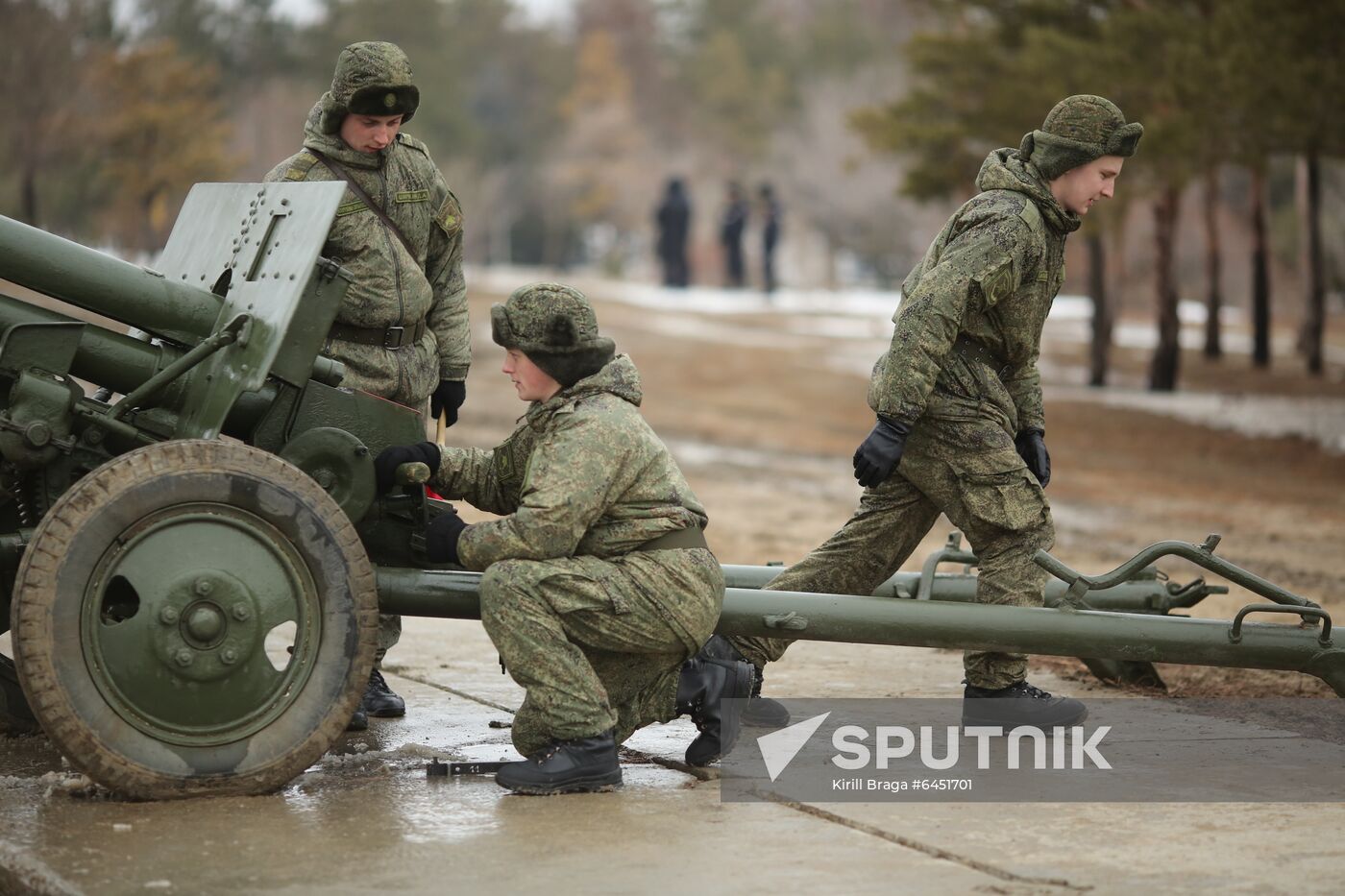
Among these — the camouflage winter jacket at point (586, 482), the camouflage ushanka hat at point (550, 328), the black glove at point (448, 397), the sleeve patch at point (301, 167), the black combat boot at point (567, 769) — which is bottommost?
the black combat boot at point (567, 769)

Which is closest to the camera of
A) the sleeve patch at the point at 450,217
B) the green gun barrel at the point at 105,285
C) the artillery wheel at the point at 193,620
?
the artillery wheel at the point at 193,620

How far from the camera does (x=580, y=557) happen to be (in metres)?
5.03

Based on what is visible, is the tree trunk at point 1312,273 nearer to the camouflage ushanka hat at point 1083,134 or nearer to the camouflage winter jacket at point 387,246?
the camouflage ushanka hat at point 1083,134

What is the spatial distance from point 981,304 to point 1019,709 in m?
1.22

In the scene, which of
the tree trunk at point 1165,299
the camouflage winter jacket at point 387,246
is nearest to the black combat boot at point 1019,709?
the camouflage winter jacket at point 387,246

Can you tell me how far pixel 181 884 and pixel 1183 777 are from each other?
8.84ft

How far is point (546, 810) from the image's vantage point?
4777mm

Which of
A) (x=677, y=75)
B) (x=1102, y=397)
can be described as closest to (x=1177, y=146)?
(x=1102, y=397)

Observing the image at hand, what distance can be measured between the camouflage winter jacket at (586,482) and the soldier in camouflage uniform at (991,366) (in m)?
0.72

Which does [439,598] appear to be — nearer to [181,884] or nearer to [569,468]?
[569,468]

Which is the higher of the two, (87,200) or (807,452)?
(87,200)

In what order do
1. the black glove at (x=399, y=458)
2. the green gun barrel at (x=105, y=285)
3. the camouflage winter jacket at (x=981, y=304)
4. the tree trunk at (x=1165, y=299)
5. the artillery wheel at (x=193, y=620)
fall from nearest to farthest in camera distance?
the artillery wheel at (x=193, y=620) < the green gun barrel at (x=105, y=285) < the black glove at (x=399, y=458) < the camouflage winter jacket at (x=981, y=304) < the tree trunk at (x=1165, y=299)

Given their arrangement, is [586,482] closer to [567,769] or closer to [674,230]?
[567,769]

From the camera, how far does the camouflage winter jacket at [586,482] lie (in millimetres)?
4934
